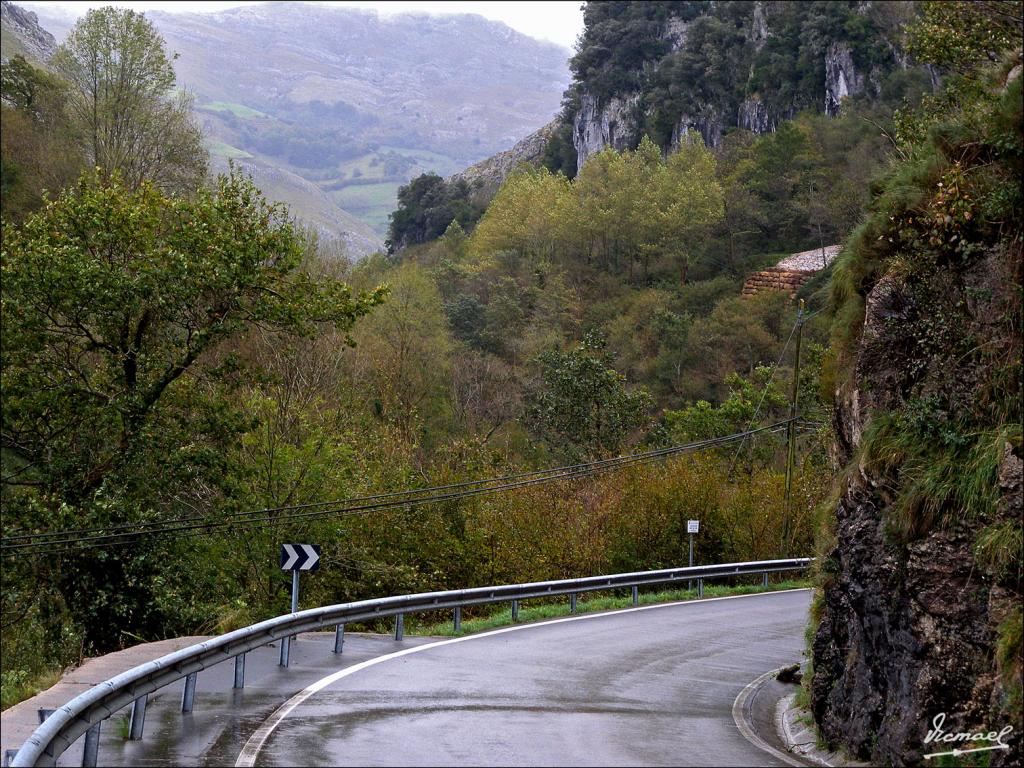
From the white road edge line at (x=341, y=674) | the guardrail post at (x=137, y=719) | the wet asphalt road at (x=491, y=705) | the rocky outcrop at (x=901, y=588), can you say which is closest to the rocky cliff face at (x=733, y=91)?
the white road edge line at (x=341, y=674)

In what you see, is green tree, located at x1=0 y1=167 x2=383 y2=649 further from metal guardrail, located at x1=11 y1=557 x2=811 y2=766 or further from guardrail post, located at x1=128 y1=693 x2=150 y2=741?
guardrail post, located at x1=128 y1=693 x2=150 y2=741

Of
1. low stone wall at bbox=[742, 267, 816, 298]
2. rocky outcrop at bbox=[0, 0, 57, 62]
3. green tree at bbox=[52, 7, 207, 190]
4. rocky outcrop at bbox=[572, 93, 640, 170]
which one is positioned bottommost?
low stone wall at bbox=[742, 267, 816, 298]

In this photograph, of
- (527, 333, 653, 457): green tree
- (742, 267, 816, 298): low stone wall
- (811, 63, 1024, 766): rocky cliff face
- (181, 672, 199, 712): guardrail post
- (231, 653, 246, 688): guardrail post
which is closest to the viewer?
(811, 63, 1024, 766): rocky cliff face

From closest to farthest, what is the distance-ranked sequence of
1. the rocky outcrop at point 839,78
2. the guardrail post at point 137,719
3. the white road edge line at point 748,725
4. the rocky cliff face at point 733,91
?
the guardrail post at point 137,719
the white road edge line at point 748,725
the rocky outcrop at point 839,78
the rocky cliff face at point 733,91

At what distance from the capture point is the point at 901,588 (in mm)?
10891

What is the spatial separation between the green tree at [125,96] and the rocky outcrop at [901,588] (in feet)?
132

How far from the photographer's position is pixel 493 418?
6244cm

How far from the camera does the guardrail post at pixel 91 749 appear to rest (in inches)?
362

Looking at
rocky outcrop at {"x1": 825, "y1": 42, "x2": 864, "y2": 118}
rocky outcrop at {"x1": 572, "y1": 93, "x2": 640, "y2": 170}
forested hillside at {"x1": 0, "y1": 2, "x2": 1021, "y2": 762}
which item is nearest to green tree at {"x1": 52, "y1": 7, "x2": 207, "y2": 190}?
forested hillside at {"x1": 0, "y1": 2, "x2": 1021, "y2": 762}

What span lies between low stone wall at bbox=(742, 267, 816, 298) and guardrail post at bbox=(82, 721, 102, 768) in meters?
73.1

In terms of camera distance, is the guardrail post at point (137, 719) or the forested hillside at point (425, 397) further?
the forested hillside at point (425, 397)

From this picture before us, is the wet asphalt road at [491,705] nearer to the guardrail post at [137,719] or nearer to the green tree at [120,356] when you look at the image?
the guardrail post at [137,719]

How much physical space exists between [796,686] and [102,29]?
139ft

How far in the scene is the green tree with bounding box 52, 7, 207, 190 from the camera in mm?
48938
